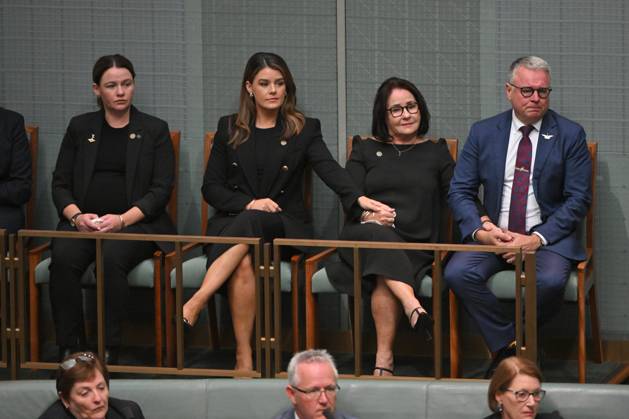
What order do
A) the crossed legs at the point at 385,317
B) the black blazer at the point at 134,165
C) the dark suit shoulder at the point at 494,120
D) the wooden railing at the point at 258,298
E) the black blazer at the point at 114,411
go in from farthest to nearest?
the black blazer at the point at 134,165, the dark suit shoulder at the point at 494,120, the crossed legs at the point at 385,317, the wooden railing at the point at 258,298, the black blazer at the point at 114,411

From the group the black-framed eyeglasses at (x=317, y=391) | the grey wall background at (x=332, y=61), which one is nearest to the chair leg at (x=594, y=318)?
the grey wall background at (x=332, y=61)

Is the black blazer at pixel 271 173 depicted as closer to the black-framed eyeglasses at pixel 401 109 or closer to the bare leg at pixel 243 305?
the black-framed eyeglasses at pixel 401 109

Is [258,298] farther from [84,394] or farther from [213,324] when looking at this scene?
[84,394]

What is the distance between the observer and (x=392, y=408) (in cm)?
568

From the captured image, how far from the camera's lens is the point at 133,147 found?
7.09m

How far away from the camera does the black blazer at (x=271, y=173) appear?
699 centimetres

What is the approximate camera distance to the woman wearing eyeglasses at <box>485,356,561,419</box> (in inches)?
211

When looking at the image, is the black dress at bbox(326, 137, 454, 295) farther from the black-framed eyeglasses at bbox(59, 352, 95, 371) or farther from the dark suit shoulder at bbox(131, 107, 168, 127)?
the black-framed eyeglasses at bbox(59, 352, 95, 371)

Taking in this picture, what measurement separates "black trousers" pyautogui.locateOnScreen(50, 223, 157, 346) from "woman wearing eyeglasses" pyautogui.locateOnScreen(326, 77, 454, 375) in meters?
0.92

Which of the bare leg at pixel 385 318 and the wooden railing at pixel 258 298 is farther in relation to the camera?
the bare leg at pixel 385 318

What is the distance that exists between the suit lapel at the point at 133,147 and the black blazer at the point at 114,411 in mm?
1696

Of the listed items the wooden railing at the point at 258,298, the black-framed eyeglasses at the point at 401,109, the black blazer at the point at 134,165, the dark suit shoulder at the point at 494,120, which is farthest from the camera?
the black blazer at the point at 134,165

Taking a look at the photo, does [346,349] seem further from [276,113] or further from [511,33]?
[511,33]

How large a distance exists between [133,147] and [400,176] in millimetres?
1271
